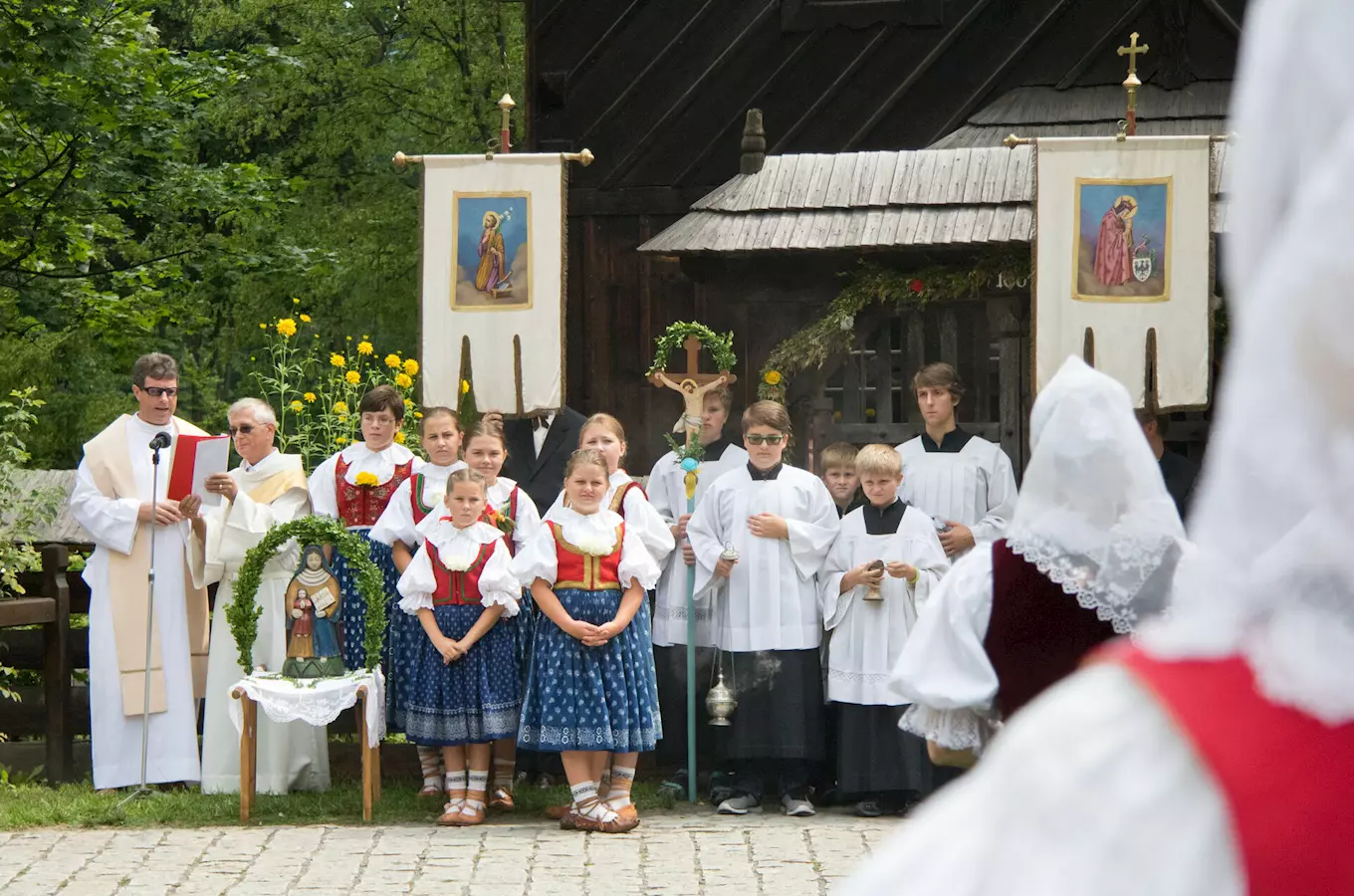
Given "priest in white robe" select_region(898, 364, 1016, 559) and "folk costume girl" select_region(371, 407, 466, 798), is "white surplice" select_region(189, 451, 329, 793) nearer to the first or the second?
"folk costume girl" select_region(371, 407, 466, 798)

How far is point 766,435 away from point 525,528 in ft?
3.93

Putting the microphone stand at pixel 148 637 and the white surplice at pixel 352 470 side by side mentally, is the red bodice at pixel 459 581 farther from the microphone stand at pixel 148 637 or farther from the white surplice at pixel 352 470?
the microphone stand at pixel 148 637

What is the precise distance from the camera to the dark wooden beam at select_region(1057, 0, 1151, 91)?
12.7 m

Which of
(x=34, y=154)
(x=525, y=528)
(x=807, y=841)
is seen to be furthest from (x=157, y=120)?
(x=807, y=841)

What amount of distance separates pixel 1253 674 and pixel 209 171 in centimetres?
1706

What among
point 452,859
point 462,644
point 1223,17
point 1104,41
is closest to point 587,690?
point 462,644

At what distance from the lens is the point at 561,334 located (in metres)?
9.55

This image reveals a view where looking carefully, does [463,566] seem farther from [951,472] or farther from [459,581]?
[951,472]

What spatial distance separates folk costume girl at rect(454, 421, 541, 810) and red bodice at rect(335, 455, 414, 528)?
580mm

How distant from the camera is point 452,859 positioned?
7004 millimetres

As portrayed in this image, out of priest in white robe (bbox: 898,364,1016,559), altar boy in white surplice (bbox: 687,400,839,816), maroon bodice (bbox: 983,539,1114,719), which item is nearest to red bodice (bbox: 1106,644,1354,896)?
maroon bodice (bbox: 983,539,1114,719)

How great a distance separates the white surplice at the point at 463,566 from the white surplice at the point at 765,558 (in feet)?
3.29

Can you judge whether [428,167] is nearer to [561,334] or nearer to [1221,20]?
[561,334]

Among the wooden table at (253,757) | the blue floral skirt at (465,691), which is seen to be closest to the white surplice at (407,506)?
the blue floral skirt at (465,691)
